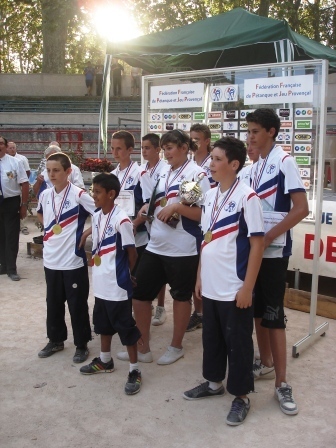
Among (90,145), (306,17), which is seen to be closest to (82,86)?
(90,145)

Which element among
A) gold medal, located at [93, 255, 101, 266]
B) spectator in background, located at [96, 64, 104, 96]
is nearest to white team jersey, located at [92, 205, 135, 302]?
gold medal, located at [93, 255, 101, 266]

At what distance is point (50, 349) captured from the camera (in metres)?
4.59

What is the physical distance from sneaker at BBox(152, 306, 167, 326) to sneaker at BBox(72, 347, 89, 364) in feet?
3.26

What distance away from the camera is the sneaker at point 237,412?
3375 millimetres

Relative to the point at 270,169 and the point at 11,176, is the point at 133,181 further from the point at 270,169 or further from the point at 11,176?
the point at 11,176

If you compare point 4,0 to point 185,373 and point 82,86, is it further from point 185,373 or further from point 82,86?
point 185,373

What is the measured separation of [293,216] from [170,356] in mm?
1691

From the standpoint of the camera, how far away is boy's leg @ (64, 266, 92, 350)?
4359 millimetres

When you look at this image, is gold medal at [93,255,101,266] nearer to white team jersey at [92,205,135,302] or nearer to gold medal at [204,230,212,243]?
white team jersey at [92,205,135,302]

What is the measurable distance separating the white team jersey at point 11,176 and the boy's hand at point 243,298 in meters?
4.67

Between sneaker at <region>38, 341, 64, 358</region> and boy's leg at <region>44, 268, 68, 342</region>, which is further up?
boy's leg at <region>44, 268, 68, 342</region>

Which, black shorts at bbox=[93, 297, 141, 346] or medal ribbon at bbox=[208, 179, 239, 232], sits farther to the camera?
black shorts at bbox=[93, 297, 141, 346]

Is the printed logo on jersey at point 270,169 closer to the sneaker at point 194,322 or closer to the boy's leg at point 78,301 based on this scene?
the boy's leg at point 78,301

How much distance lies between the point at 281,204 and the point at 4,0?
2503 cm
